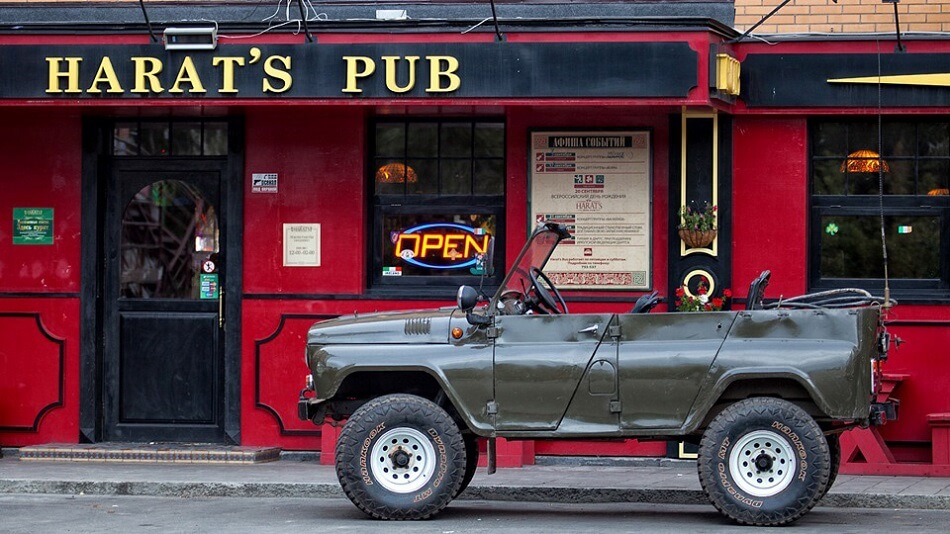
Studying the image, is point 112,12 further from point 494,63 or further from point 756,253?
point 756,253

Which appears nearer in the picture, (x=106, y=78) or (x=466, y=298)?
(x=466, y=298)

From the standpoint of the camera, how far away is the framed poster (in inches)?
520

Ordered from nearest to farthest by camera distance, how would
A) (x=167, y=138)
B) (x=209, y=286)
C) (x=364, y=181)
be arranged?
(x=364, y=181), (x=209, y=286), (x=167, y=138)

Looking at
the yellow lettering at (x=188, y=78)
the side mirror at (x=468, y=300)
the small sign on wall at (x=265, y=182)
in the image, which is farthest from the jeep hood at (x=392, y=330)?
the small sign on wall at (x=265, y=182)

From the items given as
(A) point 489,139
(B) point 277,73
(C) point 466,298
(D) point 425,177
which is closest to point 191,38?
(B) point 277,73

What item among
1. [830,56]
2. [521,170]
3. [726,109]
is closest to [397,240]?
[521,170]

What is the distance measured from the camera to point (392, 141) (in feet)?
44.9

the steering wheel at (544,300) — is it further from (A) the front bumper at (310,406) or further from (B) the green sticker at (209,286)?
(B) the green sticker at (209,286)

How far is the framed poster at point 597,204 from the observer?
43.3ft

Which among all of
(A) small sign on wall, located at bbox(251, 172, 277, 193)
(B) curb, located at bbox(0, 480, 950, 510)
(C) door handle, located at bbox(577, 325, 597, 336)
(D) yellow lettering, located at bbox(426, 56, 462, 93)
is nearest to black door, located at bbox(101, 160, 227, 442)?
(A) small sign on wall, located at bbox(251, 172, 277, 193)

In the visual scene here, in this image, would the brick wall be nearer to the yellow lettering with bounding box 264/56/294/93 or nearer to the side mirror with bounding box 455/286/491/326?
the yellow lettering with bounding box 264/56/294/93

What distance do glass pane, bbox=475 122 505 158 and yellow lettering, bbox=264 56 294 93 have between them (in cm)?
191

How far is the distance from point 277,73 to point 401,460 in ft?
13.3

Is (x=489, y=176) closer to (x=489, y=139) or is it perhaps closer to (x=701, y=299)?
(x=489, y=139)
